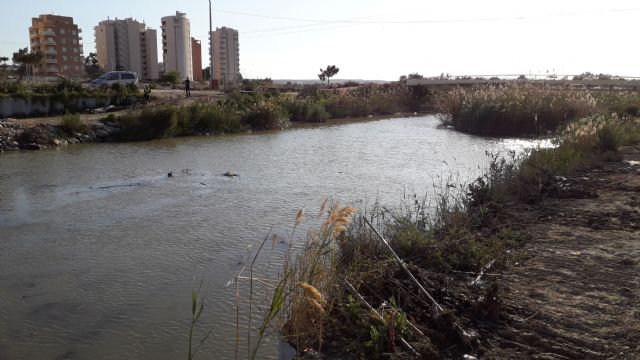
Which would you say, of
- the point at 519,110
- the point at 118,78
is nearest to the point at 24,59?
the point at 118,78

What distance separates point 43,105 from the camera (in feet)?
88.4

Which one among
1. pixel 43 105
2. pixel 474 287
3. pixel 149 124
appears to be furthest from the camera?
pixel 43 105

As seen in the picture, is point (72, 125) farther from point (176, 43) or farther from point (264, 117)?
point (176, 43)

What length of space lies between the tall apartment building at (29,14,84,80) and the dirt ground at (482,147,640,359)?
10064cm

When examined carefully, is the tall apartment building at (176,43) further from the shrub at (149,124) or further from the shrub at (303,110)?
the shrub at (149,124)

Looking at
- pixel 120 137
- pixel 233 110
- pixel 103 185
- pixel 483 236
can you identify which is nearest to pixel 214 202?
pixel 103 185

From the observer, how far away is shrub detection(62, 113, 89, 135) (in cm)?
2225

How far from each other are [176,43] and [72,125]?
6508 cm

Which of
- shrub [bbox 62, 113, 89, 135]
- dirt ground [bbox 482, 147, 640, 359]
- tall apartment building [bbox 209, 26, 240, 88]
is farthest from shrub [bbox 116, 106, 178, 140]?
tall apartment building [bbox 209, 26, 240, 88]

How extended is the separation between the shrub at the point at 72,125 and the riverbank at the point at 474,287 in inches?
711

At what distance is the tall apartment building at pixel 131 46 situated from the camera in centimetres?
9500

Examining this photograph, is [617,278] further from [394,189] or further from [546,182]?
[394,189]

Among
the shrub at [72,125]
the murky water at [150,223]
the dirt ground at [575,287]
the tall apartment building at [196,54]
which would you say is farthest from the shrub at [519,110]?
the tall apartment building at [196,54]

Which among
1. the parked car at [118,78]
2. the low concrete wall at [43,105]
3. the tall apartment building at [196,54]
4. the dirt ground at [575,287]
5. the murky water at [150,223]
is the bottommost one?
the murky water at [150,223]
